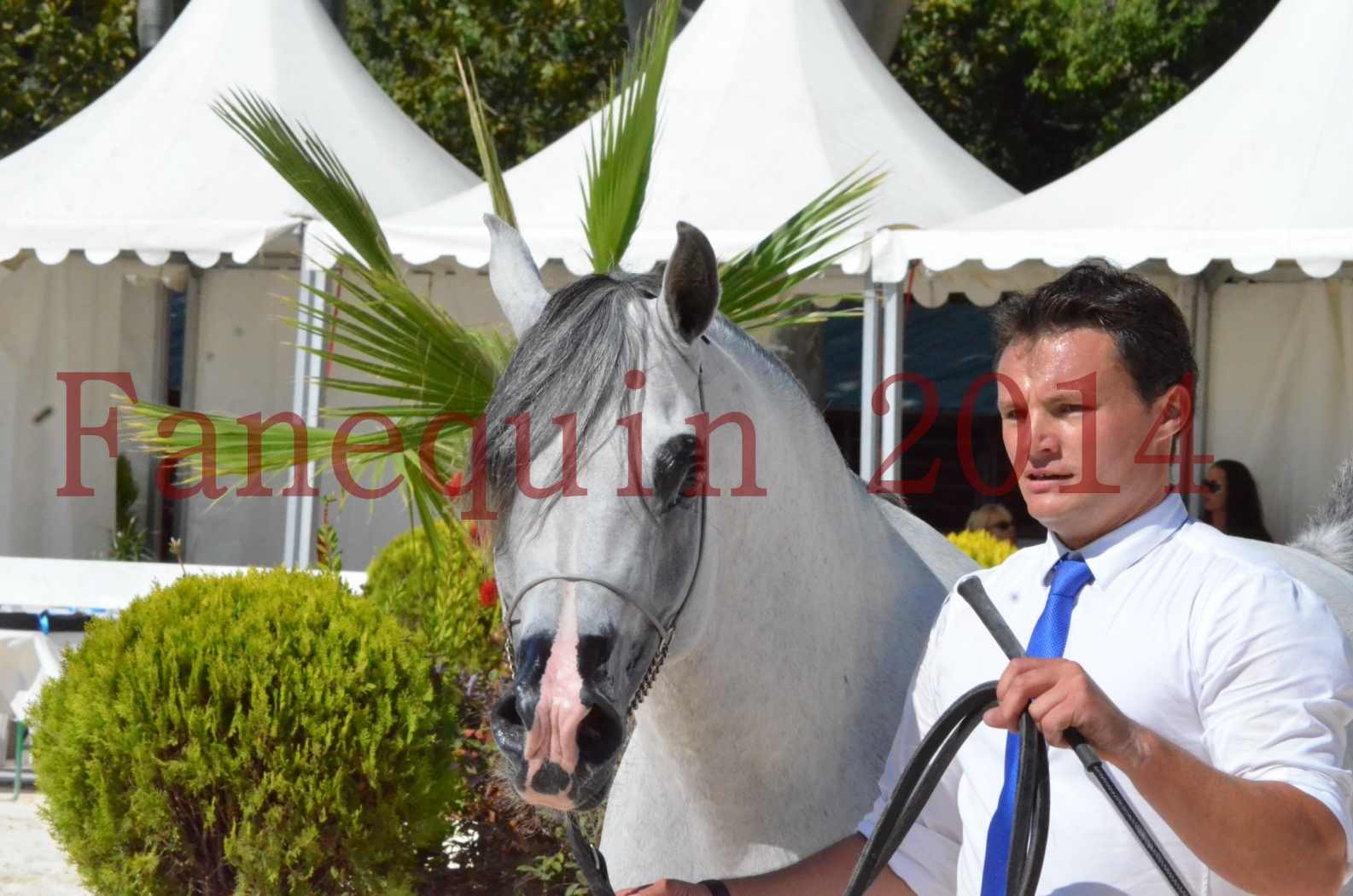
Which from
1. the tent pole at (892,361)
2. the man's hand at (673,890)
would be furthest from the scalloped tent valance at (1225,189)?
the man's hand at (673,890)

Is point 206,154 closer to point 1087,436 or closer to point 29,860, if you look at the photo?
point 29,860

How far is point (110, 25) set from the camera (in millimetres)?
15961

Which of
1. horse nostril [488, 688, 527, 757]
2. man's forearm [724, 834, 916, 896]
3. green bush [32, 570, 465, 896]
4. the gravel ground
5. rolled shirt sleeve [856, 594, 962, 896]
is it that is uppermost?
horse nostril [488, 688, 527, 757]

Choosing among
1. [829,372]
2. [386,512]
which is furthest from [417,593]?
[829,372]

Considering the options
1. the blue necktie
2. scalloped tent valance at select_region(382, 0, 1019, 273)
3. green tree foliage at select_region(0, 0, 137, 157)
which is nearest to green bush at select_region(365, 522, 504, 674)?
scalloped tent valance at select_region(382, 0, 1019, 273)

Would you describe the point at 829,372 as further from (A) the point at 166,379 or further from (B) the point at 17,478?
(B) the point at 17,478

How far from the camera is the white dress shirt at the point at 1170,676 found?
149 cm

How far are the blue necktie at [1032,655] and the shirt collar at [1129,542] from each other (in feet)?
0.05

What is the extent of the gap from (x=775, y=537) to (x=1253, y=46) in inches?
271

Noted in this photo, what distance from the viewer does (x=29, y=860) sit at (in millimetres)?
5992

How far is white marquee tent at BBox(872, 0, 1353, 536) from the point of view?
6.55m

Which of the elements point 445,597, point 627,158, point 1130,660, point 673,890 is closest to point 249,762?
point 445,597

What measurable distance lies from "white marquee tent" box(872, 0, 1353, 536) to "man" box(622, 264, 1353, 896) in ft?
16.4

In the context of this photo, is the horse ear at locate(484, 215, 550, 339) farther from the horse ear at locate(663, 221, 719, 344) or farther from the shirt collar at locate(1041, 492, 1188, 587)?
the shirt collar at locate(1041, 492, 1188, 587)
